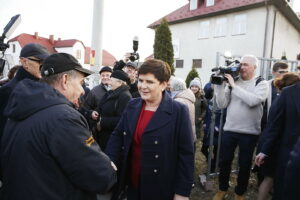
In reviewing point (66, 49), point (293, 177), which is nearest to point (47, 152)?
point (293, 177)

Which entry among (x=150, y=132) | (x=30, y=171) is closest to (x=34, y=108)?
(x=30, y=171)

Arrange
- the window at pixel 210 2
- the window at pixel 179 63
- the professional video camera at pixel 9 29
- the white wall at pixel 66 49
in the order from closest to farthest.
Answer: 1. the professional video camera at pixel 9 29
2. the window at pixel 210 2
3. the window at pixel 179 63
4. the white wall at pixel 66 49

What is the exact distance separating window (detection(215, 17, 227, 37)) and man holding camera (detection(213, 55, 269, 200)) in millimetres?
16502

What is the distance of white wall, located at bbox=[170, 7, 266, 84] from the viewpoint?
17.2 metres

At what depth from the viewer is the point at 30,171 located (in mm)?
1415

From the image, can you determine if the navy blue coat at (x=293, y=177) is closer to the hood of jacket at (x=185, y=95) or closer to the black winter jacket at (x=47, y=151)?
the black winter jacket at (x=47, y=151)

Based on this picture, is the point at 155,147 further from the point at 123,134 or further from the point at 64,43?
the point at 64,43

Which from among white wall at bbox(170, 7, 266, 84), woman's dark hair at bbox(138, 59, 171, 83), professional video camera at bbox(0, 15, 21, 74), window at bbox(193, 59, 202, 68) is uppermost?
white wall at bbox(170, 7, 266, 84)

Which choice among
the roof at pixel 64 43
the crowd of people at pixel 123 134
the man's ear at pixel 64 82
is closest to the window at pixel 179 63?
the crowd of people at pixel 123 134

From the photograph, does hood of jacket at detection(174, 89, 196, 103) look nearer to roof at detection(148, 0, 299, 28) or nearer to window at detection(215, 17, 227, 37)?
roof at detection(148, 0, 299, 28)

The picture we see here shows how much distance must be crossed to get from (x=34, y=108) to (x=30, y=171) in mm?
359

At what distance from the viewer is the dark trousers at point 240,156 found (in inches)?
142

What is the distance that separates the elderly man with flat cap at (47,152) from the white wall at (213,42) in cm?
1779

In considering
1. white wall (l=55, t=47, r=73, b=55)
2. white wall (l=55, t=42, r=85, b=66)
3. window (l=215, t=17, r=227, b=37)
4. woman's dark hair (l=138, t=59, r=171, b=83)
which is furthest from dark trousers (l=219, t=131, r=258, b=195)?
white wall (l=55, t=47, r=73, b=55)
